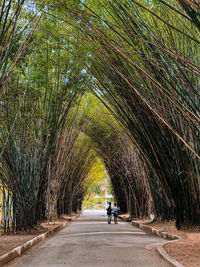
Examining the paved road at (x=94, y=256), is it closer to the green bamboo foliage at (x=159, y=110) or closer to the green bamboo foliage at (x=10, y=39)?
the green bamboo foliage at (x=159, y=110)

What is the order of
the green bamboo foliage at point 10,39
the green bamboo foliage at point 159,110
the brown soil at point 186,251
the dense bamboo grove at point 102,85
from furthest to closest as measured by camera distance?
the green bamboo foliage at point 159,110
the dense bamboo grove at point 102,85
the brown soil at point 186,251
the green bamboo foliage at point 10,39

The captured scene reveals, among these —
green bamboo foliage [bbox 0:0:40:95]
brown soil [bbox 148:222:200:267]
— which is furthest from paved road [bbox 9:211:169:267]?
green bamboo foliage [bbox 0:0:40:95]

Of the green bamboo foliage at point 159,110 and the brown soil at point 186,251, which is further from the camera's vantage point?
the green bamboo foliage at point 159,110

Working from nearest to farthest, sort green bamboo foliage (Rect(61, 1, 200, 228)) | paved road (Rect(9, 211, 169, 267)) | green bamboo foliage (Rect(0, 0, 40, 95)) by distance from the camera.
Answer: green bamboo foliage (Rect(0, 0, 40, 95)), paved road (Rect(9, 211, 169, 267)), green bamboo foliage (Rect(61, 1, 200, 228))

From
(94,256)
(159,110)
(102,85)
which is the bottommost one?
(94,256)

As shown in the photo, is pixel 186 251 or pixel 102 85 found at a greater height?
pixel 102 85

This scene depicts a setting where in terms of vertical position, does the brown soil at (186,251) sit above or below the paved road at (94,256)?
above

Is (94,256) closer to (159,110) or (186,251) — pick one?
(186,251)

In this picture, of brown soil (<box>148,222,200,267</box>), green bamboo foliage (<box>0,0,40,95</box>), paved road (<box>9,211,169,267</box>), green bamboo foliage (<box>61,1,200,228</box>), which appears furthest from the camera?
green bamboo foliage (<box>61,1,200,228</box>)

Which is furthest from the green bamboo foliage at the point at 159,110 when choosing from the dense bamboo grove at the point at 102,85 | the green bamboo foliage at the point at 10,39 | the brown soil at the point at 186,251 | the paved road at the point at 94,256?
the paved road at the point at 94,256

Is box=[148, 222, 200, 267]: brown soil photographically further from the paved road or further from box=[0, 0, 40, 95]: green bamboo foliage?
box=[0, 0, 40, 95]: green bamboo foliage

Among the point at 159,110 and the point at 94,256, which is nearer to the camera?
the point at 94,256

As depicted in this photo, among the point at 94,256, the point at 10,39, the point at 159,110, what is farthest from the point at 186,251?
the point at 10,39

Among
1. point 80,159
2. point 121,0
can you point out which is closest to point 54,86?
point 121,0
